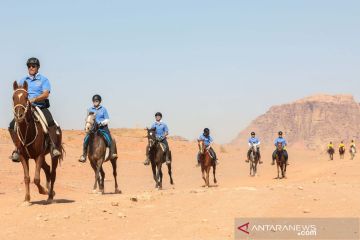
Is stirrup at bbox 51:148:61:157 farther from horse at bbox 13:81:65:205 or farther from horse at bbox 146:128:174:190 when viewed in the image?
horse at bbox 146:128:174:190

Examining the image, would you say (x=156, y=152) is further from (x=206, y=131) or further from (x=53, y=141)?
(x=53, y=141)

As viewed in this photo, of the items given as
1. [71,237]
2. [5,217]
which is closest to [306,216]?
[71,237]

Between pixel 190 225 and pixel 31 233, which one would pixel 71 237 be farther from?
pixel 190 225

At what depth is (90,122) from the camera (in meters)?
16.4

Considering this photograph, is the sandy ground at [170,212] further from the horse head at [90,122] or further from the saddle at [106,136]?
the saddle at [106,136]

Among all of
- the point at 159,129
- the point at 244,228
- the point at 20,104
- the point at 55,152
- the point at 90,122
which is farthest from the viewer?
the point at 159,129

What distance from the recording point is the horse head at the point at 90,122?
647 inches

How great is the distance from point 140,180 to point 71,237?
22926 mm

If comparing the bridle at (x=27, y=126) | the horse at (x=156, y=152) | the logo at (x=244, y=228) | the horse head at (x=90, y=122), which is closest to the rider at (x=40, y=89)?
the bridle at (x=27, y=126)

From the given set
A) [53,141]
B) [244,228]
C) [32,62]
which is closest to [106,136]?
[53,141]

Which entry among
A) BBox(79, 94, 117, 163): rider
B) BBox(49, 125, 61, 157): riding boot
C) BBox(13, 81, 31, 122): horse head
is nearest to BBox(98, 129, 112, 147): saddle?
BBox(79, 94, 117, 163): rider

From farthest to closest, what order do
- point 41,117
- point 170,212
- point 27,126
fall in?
point 41,117, point 27,126, point 170,212

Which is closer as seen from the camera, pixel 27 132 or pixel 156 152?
pixel 27 132

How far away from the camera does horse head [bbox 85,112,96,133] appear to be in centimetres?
1642
